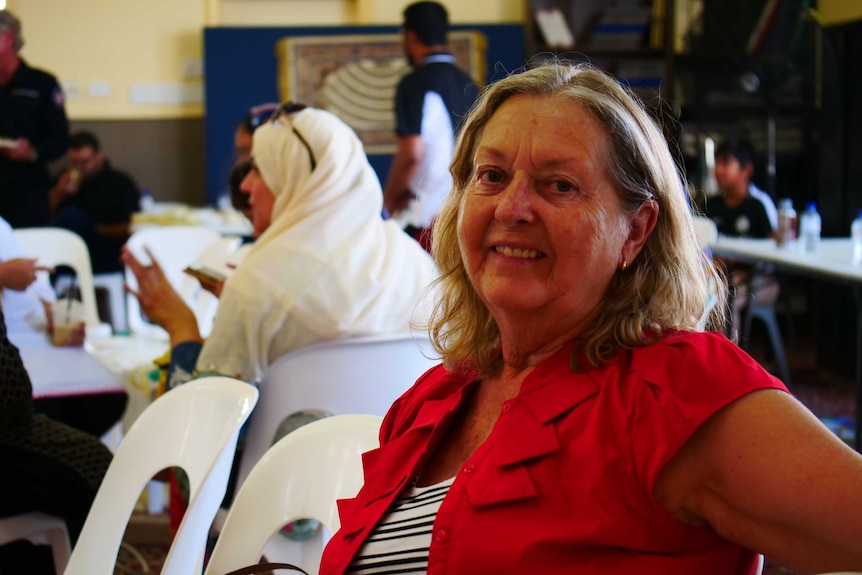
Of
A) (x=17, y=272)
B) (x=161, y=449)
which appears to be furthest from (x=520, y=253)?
(x=17, y=272)

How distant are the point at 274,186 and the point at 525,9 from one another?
5340 millimetres

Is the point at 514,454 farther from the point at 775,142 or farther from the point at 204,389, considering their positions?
the point at 775,142

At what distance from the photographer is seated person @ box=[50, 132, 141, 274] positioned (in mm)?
6504

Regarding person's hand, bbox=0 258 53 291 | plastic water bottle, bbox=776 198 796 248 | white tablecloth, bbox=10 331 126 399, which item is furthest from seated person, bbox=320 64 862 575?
plastic water bottle, bbox=776 198 796 248

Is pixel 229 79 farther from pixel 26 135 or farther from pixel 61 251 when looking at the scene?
Answer: pixel 61 251

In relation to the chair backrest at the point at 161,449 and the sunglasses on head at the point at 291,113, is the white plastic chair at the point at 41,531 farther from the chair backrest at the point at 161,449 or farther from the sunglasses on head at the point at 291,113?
the sunglasses on head at the point at 291,113

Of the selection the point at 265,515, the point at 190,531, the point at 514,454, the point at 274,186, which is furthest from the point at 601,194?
the point at 274,186

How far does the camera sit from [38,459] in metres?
2.19

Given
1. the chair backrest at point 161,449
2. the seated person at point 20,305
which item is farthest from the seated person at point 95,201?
the chair backrest at point 161,449

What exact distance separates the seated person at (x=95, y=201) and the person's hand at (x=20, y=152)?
1.11 metres

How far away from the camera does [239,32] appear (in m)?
7.32

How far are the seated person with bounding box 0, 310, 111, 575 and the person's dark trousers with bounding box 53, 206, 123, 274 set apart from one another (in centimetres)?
436

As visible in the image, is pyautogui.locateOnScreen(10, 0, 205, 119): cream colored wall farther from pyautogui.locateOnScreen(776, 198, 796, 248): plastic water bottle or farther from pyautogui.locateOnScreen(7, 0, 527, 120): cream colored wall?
pyautogui.locateOnScreen(776, 198, 796, 248): plastic water bottle

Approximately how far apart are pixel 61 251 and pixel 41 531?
2033 millimetres
